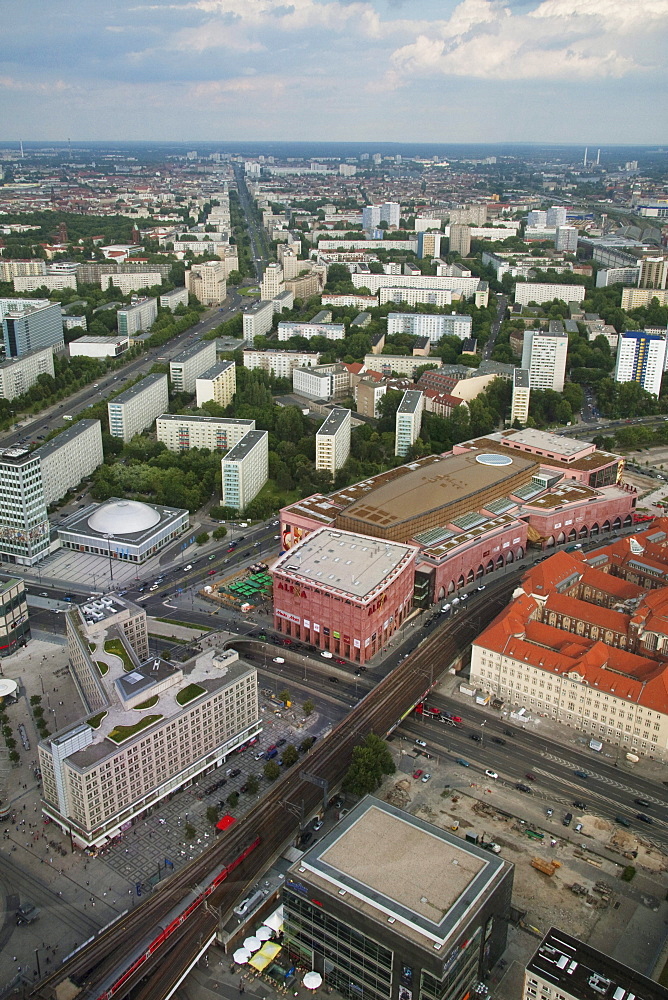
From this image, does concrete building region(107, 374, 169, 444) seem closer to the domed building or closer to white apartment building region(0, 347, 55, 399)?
white apartment building region(0, 347, 55, 399)

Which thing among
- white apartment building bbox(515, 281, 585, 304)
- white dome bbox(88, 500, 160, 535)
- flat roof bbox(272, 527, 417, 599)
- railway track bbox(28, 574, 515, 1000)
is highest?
white apartment building bbox(515, 281, 585, 304)

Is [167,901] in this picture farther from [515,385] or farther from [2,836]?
[515,385]

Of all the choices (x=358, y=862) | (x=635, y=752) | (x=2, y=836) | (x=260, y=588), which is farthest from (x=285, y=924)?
(x=260, y=588)

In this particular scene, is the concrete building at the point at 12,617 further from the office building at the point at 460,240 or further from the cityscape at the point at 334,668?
the office building at the point at 460,240

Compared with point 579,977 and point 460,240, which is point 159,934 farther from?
point 460,240

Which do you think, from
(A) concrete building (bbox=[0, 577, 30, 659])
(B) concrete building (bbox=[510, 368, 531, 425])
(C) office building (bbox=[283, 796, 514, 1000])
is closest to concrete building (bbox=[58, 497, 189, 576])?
(A) concrete building (bbox=[0, 577, 30, 659])

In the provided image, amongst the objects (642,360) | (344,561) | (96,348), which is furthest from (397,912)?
(96,348)
